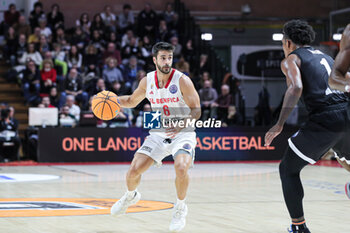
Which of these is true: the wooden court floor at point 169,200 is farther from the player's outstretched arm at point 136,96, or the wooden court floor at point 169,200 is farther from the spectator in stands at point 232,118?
the spectator in stands at point 232,118

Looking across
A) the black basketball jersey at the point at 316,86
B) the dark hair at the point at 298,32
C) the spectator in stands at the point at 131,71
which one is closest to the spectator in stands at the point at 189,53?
the spectator in stands at the point at 131,71

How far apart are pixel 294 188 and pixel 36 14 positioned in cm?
1652

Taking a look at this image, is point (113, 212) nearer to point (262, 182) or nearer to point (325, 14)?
point (262, 182)

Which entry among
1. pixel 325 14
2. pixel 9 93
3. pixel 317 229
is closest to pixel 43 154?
pixel 9 93

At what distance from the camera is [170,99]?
676 centimetres

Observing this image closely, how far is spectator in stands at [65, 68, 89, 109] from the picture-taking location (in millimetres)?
17344

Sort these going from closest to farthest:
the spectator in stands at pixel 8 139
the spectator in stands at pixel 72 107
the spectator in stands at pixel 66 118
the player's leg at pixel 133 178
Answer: the player's leg at pixel 133 178
the spectator in stands at pixel 8 139
the spectator in stands at pixel 66 118
the spectator in stands at pixel 72 107

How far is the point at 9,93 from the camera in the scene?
1959 cm

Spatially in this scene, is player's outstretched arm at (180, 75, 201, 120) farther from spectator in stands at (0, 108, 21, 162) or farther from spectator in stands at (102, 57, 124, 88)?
spectator in stands at (102, 57, 124, 88)

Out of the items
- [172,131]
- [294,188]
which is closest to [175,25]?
[172,131]

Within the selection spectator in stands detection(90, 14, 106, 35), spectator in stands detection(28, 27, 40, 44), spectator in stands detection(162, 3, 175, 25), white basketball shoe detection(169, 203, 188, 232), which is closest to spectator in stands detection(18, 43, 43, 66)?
spectator in stands detection(28, 27, 40, 44)

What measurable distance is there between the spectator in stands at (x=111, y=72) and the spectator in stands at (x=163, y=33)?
2.74 m

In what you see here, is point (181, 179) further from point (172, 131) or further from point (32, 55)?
point (32, 55)

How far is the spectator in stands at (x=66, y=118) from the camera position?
16.0 meters
